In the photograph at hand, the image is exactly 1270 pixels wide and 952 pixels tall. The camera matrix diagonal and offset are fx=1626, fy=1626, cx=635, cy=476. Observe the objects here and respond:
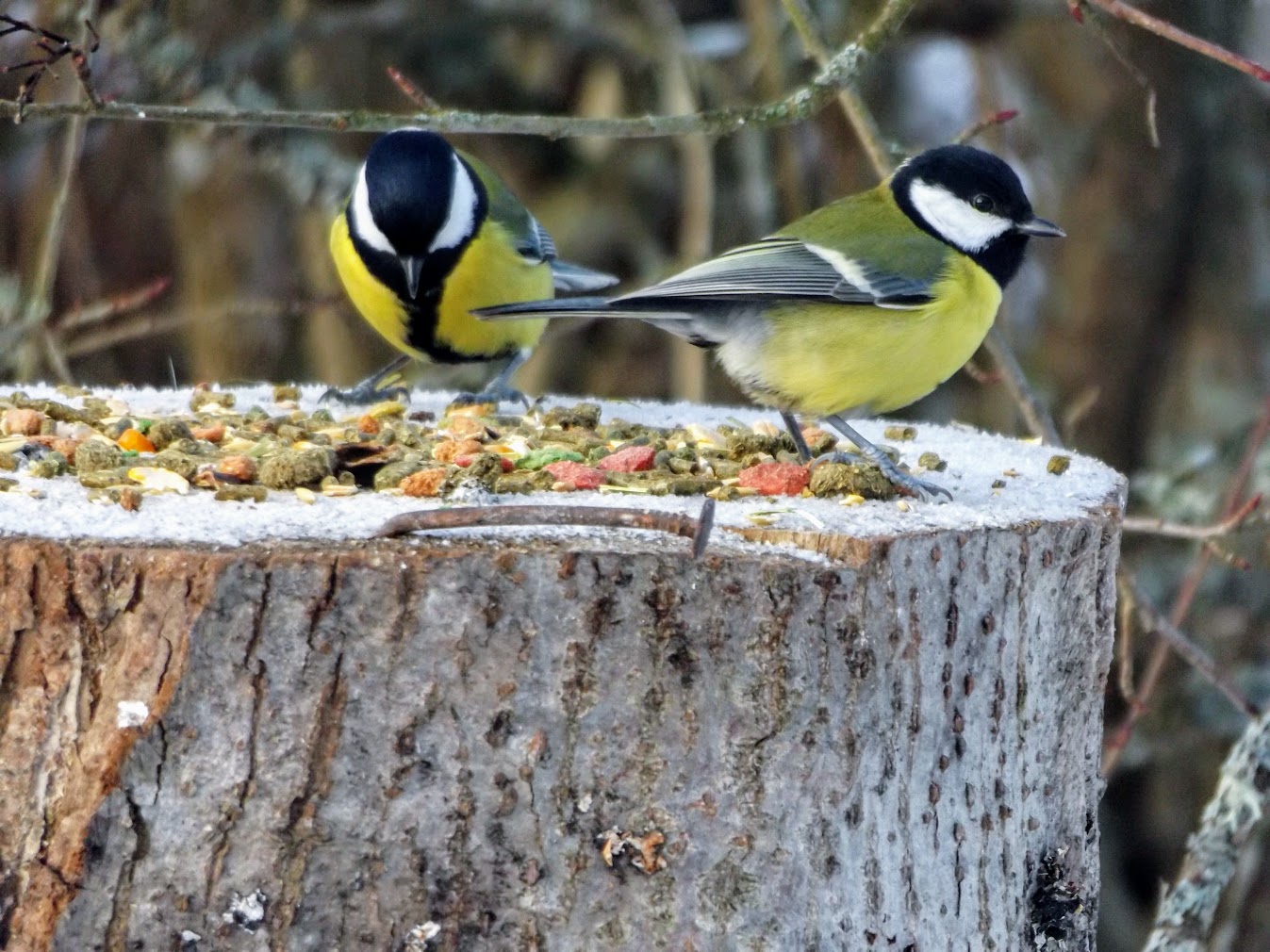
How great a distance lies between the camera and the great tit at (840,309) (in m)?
2.70

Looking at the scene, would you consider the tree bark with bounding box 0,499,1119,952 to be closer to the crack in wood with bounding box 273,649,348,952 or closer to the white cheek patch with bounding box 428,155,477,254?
the crack in wood with bounding box 273,649,348,952

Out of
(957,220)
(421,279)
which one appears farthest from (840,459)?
(421,279)

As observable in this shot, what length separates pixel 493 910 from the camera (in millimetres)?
1773

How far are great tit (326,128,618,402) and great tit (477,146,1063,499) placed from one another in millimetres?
593

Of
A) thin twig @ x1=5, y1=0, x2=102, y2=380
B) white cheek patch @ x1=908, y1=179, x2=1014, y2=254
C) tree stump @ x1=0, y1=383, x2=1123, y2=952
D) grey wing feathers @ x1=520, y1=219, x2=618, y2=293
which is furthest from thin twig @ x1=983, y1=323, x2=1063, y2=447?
thin twig @ x1=5, y1=0, x2=102, y2=380

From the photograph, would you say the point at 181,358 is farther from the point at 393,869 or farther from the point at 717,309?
the point at 393,869

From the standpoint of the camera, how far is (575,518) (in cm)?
172

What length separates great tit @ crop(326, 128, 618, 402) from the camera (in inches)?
127

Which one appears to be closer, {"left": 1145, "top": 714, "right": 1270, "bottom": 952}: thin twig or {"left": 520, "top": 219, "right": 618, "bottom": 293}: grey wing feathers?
{"left": 1145, "top": 714, "right": 1270, "bottom": 952}: thin twig

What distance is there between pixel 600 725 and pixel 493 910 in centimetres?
23

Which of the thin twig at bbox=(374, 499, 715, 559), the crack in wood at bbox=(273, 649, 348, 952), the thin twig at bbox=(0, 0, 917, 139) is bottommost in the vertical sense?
the crack in wood at bbox=(273, 649, 348, 952)

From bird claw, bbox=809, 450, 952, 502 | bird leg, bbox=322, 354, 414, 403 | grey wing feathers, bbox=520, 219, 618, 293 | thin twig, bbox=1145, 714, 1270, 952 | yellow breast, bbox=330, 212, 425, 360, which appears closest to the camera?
bird claw, bbox=809, 450, 952, 502

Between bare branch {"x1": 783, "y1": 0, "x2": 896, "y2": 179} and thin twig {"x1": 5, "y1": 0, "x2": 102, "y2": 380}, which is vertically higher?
bare branch {"x1": 783, "y1": 0, "x2": 896, "y2": 179}

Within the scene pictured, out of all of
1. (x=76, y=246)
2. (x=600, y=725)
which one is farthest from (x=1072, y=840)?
(x=76, y=246)
